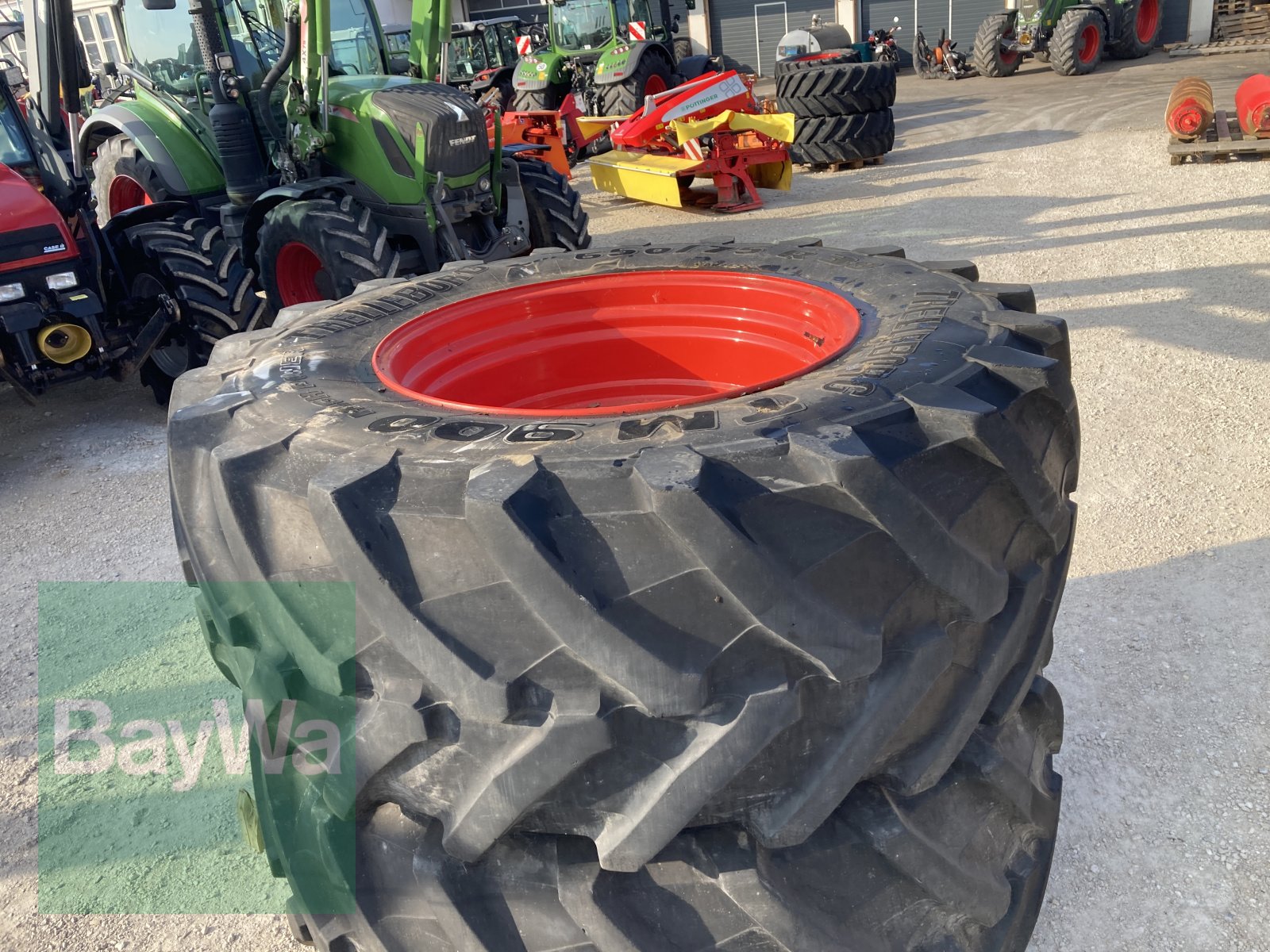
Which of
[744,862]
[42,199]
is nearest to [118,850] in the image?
[744,862]

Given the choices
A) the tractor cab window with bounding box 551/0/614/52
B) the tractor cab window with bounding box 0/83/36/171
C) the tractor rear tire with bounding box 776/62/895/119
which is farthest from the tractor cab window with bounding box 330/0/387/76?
the tractor cab window with bounding box 551/0/614/52

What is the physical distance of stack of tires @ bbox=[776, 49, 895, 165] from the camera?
9914mm

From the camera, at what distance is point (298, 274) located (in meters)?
5.28

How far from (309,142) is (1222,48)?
18857 mm

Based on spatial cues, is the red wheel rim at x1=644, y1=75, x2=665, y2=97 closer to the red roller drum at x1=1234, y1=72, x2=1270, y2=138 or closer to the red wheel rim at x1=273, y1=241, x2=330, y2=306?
the red roller drum at x1=1234, y1=72, x2=1270, y2=138

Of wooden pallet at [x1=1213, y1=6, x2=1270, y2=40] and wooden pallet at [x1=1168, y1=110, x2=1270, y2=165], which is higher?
wooden pallet at [x1=1213, y1=6, x2=1270, y2=40]

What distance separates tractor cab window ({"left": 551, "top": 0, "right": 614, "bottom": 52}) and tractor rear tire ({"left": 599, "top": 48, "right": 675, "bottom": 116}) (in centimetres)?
104

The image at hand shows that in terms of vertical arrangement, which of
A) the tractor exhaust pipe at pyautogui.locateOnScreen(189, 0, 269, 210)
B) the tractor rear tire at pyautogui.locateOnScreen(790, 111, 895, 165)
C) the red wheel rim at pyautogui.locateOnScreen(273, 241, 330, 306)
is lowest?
the tractor rear tire at pyautogui.locateOnScreen(790, 111, 895, 165)

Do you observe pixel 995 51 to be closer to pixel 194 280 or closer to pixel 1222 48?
pixel 1222 48

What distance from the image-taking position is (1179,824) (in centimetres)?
214

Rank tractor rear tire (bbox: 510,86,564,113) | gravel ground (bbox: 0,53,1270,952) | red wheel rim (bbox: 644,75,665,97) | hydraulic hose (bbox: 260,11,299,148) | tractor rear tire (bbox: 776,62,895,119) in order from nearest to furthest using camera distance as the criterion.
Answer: gravel ground (bbox: 0,53,1270,952) < hydraulic hose (bbox: 260,11,299,148) < tractor rear tire (bbox: 776,62,895,119) < red wheel rim (bbox: 644,75,665,97) < tractor rear tire (bbox: 510,86,564,113)

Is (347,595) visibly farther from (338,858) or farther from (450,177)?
(450,177)

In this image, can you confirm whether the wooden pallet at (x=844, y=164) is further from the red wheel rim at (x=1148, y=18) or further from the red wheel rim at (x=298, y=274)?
the red wheel rim at (x=1148, y=18)

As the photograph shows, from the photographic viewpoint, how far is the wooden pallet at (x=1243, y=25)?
62.2 feet
